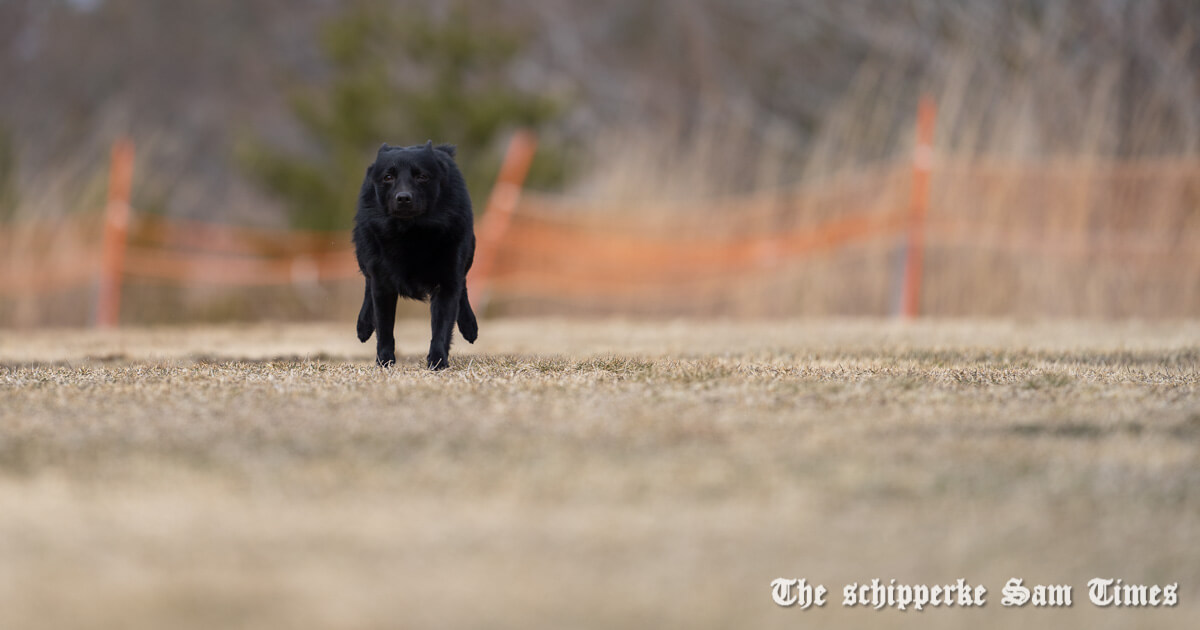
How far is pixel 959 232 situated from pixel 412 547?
21.5 ft

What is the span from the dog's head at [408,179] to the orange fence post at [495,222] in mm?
4818

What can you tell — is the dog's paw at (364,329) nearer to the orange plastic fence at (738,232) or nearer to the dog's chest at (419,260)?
the dog's chest at (419,260)

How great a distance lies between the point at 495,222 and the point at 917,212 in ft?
9.52

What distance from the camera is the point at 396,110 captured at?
49.9 feet

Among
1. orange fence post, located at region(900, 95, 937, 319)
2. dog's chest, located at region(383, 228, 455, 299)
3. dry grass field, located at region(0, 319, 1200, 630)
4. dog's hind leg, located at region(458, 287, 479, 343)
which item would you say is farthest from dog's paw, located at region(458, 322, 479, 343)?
orange fence post, located at region(900, 95, 937, 319)

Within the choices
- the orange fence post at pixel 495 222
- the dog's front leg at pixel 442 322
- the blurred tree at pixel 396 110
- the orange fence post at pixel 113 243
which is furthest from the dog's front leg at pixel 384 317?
the blurred tree at pixel 396 110

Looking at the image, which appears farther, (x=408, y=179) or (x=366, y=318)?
(x=366, y=318)

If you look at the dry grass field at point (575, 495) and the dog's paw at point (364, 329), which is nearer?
the dry grass field at point (575, 495)

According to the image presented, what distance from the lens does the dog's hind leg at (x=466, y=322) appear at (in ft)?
13.2

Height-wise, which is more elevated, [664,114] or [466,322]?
[664,114]

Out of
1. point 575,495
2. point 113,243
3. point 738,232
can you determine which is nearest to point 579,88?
point 738,232

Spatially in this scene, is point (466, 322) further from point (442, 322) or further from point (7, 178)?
point (7, 178)

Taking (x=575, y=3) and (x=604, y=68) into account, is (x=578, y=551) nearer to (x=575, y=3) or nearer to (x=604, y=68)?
(x=604, y=68)

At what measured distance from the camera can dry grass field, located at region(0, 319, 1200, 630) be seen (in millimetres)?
1499
